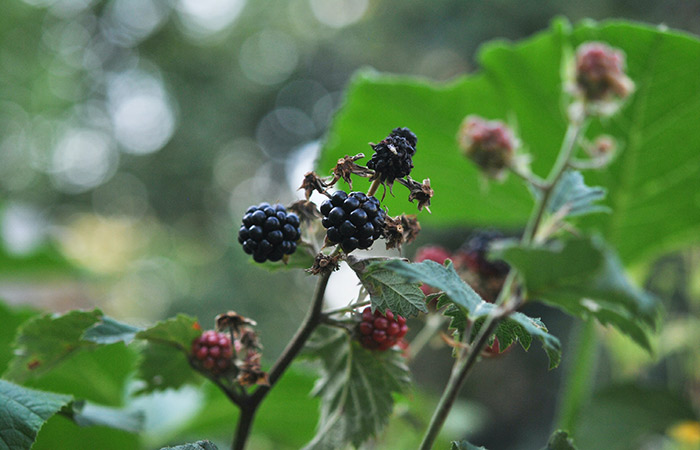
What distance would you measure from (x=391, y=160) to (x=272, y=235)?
4.1 inches

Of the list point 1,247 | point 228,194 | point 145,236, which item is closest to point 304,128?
point 228,194

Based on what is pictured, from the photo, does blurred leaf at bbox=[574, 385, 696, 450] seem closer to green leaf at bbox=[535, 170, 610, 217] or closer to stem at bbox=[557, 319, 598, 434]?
stem at bbox=[557, 319, 598, 434]

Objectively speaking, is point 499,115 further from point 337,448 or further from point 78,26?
point 78,26

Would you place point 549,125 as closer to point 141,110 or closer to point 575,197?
point 575,197

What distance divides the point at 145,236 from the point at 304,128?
3.12 metres

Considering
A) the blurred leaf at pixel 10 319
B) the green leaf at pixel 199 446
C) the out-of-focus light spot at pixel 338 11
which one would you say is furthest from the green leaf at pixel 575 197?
the out-of-focus light spot at pixel 338 11

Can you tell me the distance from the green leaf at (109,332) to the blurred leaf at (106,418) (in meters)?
0.07

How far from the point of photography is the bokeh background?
24.3ft

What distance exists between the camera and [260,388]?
0.44m

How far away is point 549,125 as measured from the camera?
1283mm

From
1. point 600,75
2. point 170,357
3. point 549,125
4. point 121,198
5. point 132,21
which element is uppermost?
point 132,21

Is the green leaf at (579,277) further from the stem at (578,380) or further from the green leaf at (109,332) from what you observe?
the stem at (578,380)

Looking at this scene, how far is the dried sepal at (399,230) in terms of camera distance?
0.42 m

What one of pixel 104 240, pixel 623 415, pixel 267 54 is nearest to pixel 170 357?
pixel 623 415
